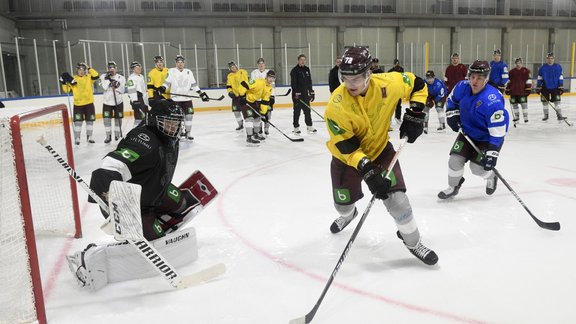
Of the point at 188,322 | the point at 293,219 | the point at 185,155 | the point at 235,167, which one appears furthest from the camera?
the point at 185,155

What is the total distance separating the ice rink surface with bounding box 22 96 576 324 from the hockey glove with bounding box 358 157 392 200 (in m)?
0.46

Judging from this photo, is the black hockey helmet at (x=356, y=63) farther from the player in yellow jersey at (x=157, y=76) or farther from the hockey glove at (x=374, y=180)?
the player in yellow jersey at (x=157, y=76)

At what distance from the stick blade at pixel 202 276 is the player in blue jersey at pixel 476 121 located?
1.93 m

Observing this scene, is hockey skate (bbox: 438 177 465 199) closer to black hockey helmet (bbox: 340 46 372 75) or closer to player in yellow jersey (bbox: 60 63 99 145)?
black hockey helmet (bbox: 340 46 372 75)

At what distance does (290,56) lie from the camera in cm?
1619

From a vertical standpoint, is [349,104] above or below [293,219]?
above

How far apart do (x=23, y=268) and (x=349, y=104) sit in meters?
1.69

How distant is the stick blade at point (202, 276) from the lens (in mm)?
2168

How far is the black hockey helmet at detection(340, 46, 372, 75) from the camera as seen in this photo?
6.94ft

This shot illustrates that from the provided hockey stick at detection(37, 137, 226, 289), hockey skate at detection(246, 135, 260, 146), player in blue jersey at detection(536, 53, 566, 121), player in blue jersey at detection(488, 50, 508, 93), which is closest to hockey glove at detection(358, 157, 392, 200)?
hockey stick at detection(37, 137, 226, 289)

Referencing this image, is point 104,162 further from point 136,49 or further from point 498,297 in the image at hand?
point 136,49

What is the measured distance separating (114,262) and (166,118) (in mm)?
741

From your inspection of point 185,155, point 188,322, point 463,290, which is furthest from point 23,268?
point 185,155

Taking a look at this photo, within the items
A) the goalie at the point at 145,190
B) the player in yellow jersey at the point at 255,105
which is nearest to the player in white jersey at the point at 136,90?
the player in yellow jersey at the point at 255,105
